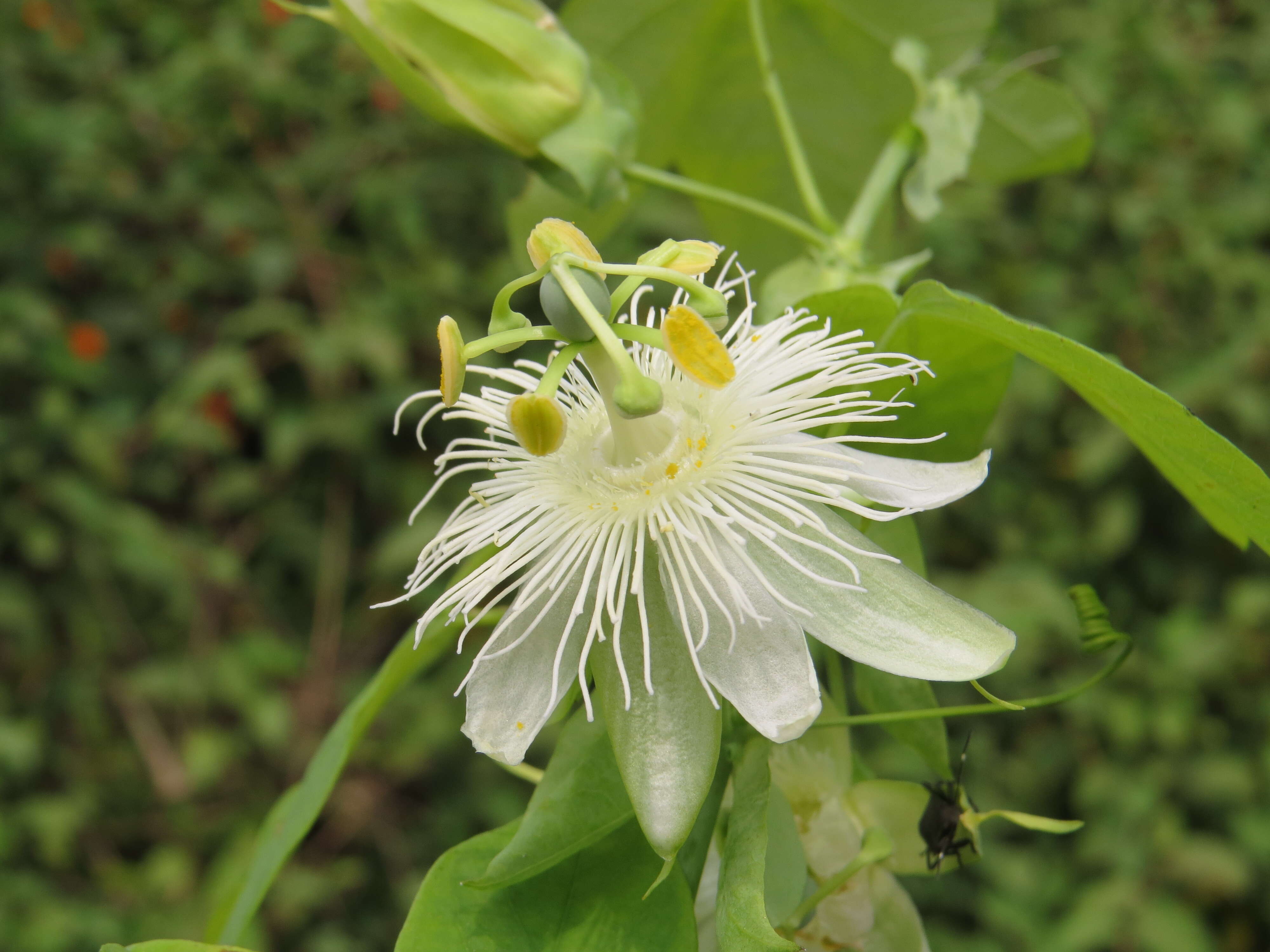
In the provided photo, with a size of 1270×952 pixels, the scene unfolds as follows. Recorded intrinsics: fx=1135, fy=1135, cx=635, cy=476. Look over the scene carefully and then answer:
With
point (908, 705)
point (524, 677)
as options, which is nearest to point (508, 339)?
point (524, 677)

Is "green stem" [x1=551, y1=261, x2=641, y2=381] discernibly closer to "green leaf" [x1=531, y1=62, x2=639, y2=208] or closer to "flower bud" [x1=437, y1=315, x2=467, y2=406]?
"flower bud" [x1=437, y1=315, x2=467, y2=406]

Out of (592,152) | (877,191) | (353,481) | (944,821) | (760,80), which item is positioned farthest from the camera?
(353,481)

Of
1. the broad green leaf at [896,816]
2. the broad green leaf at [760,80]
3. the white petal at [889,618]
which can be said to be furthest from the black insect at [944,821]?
the broad green leaf at [760,80]

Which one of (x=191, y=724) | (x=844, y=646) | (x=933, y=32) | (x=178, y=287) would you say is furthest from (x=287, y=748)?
(x=844, y=646)

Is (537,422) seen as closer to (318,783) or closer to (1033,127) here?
(318,783)

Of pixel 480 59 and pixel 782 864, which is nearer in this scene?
pixel 782 864

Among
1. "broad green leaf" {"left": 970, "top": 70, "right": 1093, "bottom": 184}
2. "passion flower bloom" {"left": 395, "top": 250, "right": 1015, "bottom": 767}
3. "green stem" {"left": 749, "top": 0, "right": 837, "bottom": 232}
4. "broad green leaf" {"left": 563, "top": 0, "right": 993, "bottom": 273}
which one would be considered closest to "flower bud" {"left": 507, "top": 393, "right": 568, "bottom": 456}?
"passion flower bloom" {"left": 395, "top": 250, "right": 1015, "bottom": 767}
